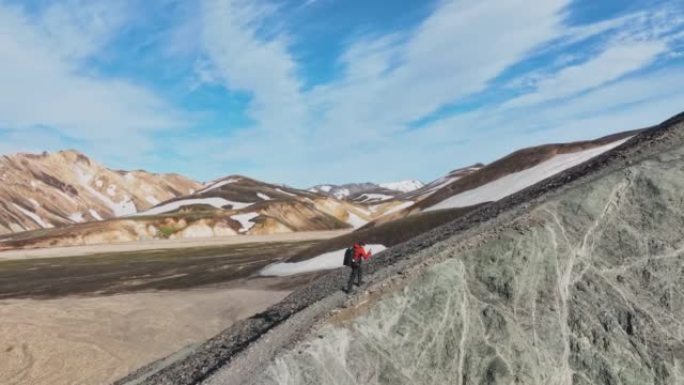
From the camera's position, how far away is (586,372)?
17266mm

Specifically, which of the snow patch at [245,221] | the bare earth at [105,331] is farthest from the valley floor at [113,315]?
the snow patch at [245,221]

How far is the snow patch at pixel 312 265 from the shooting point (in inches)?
2485

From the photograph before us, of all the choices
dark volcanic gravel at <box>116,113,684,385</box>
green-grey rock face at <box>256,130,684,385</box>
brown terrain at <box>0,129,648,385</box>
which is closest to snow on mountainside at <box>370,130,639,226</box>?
brown terrain at <box>0,129,648,385</box>

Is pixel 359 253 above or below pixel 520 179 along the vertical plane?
below

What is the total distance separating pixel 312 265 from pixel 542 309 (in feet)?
159

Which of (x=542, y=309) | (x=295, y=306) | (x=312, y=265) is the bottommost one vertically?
(x=542, y=309)

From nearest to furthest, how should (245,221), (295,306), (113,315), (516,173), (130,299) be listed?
(295,306), (113,315), (130,299), (516,173), (245,221)

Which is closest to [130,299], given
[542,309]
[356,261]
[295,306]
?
[295,306]

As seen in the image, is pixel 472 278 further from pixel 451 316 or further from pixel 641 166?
pixel 641 166

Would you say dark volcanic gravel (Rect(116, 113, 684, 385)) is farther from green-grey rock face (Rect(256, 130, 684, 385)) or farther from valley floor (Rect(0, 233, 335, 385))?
valley floor (Rect(0, 233, 335, 385))

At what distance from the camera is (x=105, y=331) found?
3881 centimetres

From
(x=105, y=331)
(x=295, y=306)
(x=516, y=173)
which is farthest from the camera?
(x=516, y=173)

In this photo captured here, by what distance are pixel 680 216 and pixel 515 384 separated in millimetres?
9016

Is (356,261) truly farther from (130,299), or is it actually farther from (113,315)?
(130,299)
